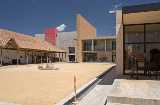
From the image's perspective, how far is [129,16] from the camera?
334 inches

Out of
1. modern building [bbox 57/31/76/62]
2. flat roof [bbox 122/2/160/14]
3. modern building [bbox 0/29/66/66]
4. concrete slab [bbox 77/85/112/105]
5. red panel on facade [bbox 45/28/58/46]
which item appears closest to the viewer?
concrete slab [bbox 77/85/112/105]

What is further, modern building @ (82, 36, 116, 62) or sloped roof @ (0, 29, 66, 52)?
modern building @ (82, 36, 116, 62)

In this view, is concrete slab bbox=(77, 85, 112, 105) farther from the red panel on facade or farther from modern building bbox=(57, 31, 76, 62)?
the red panel on facade

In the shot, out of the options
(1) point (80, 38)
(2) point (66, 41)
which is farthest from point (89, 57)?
(2) point (66, 41)

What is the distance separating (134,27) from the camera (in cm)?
1058

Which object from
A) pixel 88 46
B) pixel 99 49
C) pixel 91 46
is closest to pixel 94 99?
pixel 99 49

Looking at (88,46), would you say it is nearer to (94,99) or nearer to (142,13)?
(142,13)

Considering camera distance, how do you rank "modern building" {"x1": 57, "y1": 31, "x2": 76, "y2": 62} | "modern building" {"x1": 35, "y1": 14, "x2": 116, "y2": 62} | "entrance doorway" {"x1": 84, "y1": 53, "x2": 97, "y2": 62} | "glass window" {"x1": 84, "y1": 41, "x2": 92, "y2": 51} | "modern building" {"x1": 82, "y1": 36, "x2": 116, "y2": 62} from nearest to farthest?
"modern building" {"x1": 35, "y1": 14, "x2": 116, "y2": 62}
"modern building" {"x1": 82, "y1": 36, "x2": 116, "y2": 62}
"glass window" {"x1": 84, "y1": 41, "x2": 92, "y2": 51}
"entrance doorway" {"x1": 84, "y1": 53, "x2": 97, "y2": 62}
"modern building" {"x1": 57, "y1": 31, "x2": 76, "y2": 62}

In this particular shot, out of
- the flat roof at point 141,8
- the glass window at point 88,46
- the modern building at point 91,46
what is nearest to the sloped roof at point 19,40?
the modern building at point 91,46

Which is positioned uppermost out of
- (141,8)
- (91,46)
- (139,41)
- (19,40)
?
Result: (19,40)

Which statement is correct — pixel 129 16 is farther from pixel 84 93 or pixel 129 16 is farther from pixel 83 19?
pixel 83 19

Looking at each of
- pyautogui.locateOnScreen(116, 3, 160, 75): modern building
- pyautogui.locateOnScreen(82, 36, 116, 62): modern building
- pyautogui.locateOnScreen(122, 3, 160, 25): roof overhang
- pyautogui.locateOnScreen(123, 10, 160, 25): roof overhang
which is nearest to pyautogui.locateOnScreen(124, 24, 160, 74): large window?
pyautogui.locateOnScreen(116, 3, 160, 75): modern building

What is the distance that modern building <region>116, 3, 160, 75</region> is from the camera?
7843 millimetres

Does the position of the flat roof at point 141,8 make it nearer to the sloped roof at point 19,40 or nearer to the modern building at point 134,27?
the modern building at point 134,27
